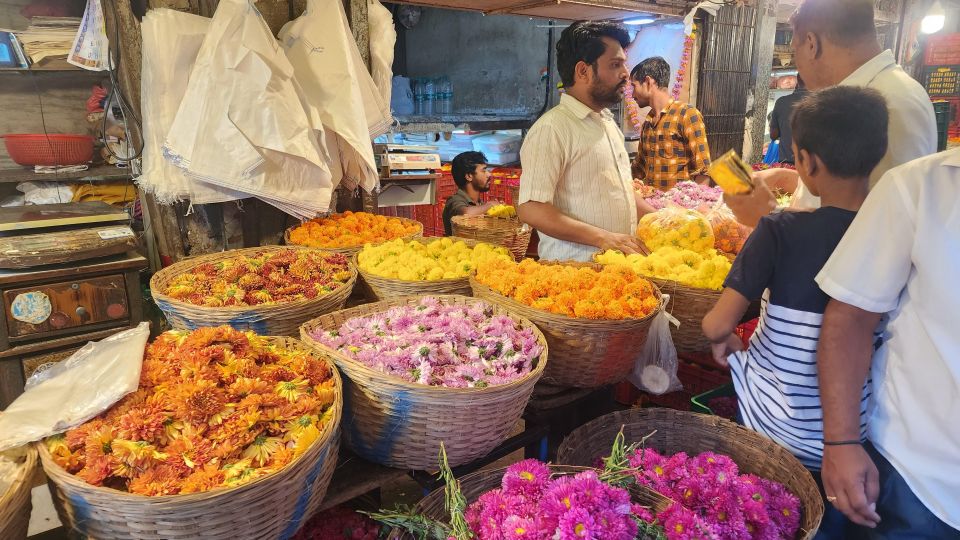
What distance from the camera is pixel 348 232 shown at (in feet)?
10.3

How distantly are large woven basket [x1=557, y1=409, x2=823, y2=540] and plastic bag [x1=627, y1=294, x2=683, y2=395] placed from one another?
20 cm

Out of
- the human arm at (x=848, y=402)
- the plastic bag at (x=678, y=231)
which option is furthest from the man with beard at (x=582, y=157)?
the human arm at (x=848, y=402)

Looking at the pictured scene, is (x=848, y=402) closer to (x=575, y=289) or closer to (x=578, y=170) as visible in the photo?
(x=575, y=289)

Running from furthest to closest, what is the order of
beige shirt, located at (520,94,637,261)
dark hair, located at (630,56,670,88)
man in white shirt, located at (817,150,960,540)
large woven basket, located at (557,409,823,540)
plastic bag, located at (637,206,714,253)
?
dark hair, located at (630,56,670,88) < plastic bag, located at (637,206,714,253) < beige shirt, located at (520,94,637,261) < large woven basket, located at (557,409,823,540) < man in white shirt, located at (817,150,960,540)

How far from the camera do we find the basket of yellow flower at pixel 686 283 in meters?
2.31

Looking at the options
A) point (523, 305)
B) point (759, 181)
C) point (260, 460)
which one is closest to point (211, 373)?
point (260, 460)

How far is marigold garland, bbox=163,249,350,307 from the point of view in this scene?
2.08 m

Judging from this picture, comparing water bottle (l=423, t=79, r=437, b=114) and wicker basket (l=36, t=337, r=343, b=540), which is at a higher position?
water bottle (l=423, t=79, r=437, b=114)

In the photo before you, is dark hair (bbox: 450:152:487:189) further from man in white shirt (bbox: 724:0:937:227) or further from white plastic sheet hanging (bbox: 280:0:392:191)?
man in white shirt (bbox: 724:0:937:227)

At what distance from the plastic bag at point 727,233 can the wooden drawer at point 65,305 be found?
3.04 m

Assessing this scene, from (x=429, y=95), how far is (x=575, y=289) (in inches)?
363

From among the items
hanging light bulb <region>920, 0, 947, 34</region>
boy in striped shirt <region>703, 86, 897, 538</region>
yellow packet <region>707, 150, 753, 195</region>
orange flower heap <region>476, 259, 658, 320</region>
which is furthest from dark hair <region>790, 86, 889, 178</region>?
hanging light bulb <region>920, 0, 947, 34</region>

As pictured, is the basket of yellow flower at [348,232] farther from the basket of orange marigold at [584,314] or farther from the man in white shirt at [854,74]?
the man in white shirt at [854,74]

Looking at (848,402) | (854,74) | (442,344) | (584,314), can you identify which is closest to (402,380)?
(442,344)
